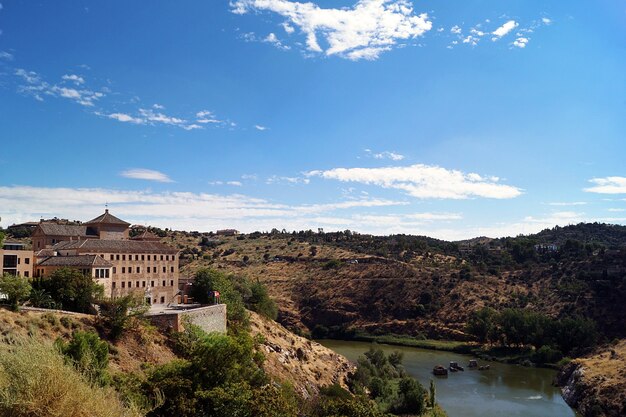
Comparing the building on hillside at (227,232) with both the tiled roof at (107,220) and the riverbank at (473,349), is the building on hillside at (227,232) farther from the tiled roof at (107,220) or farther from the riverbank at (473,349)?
the tiled roof at (107,220)

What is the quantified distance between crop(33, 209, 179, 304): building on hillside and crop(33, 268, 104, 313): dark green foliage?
409cm

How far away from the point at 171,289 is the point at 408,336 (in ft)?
164

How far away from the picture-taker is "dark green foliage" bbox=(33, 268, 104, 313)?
1420 inches

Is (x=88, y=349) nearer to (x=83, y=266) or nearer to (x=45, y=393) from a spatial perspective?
(x=45, y=393)

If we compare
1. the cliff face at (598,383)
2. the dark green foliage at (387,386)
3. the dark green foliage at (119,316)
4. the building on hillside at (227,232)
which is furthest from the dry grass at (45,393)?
the building on hillside at (227,232)

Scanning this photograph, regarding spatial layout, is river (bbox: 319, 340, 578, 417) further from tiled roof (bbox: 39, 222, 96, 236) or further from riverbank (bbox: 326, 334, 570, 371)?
tiled roof (bbox: 39, 222, 96, 236)

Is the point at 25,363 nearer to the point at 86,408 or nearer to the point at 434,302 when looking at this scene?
the point at 86,408

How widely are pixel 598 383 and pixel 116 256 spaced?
5005 cm

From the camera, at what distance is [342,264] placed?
11775cm

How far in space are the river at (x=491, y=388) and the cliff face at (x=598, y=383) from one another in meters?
1.54

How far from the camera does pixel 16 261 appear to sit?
39.6 m

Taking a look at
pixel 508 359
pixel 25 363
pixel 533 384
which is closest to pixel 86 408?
pixel 25 363

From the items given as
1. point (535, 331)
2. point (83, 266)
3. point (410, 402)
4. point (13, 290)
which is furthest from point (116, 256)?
point (535, 331)

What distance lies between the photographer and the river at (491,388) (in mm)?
50812
